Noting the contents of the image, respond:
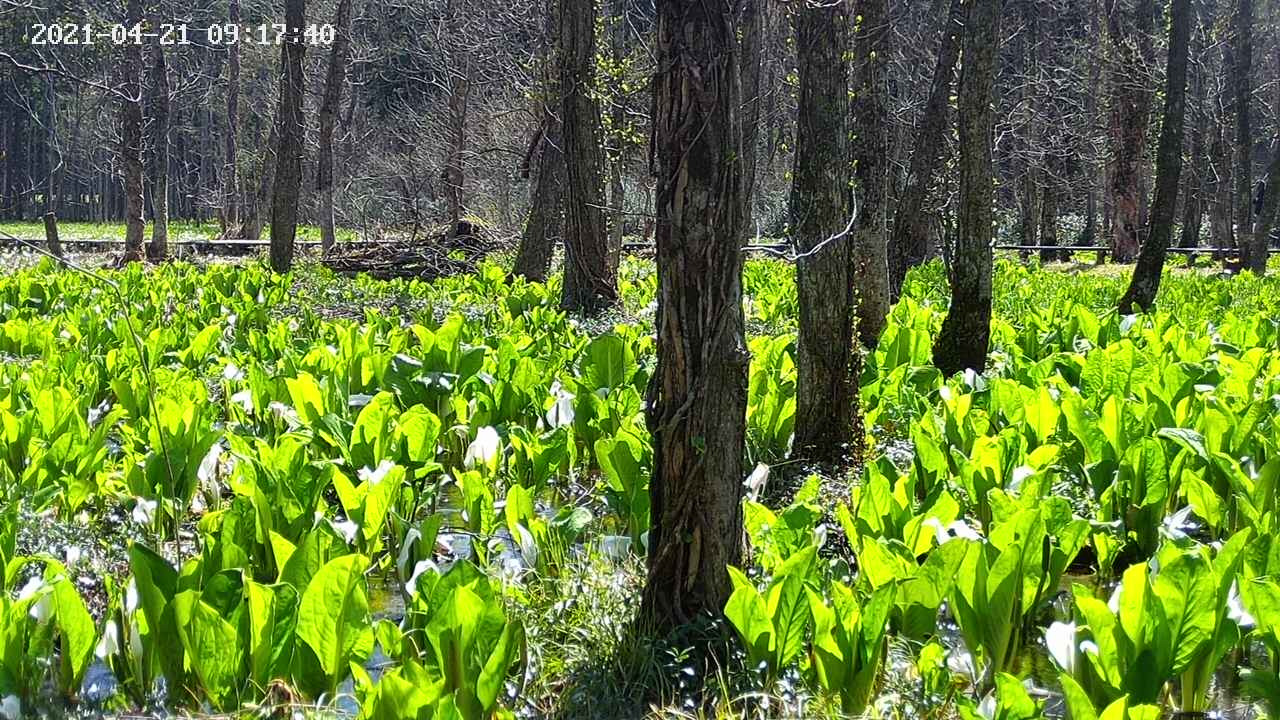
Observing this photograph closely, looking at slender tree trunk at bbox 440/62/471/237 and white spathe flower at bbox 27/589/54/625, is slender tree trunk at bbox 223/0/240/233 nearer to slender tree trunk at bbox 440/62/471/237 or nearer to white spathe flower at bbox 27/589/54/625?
slender tree trunk at bbox 440/62/471/237

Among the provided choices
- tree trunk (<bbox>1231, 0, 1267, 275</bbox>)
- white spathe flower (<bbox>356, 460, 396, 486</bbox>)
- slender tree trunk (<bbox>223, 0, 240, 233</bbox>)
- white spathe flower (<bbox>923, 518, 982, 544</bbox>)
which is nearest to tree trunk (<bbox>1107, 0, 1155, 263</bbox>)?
tree trunk (<bbox>1231, 0, 1267, 275</bbox>)

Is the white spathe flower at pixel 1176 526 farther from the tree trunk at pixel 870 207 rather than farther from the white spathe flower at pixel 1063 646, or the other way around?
the tree trunk at pixel 870 207

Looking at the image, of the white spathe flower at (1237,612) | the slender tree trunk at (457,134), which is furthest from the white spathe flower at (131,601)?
the slender tree trunk at (457,134)

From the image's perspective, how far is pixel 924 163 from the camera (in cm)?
1371

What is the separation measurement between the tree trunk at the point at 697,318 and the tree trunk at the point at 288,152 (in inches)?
511

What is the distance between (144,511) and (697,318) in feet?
6.70

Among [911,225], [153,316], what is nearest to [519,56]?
[911,225]

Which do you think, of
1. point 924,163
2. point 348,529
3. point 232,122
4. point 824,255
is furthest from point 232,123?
point 348,529

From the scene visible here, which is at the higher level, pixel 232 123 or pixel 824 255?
pixel 232 123

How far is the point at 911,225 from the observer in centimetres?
1362

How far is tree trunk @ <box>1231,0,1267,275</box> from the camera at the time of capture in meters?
16.1

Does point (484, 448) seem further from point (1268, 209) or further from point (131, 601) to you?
point (1268, 209)

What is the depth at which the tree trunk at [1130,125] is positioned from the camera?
16.9 meters

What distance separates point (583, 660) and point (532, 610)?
320 millimetres
